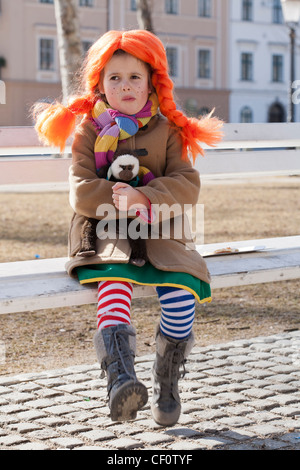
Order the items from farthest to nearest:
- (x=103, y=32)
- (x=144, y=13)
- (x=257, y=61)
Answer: (x=257, y=61)
(x=103, y=32)
(x=144, y=13)

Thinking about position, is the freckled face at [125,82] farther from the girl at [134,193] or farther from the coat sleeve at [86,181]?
Answer: the coat sleeve at [86,181]

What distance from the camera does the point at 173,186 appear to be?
3082 mm

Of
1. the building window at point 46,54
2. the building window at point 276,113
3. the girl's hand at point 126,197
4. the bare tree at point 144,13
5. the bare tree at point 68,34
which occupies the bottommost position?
the girl's hand at point 126,197

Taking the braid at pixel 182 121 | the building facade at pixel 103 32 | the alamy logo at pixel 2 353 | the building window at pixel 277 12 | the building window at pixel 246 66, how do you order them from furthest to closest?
the building window at pixel 277 12, the building window at pixel 246 66, the building facade at pixel 103 32, the alamy logo at pixel 2 353, the braid at pixel 182 121

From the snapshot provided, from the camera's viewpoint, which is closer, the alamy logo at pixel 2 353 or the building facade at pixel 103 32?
the alamy logo at pixel 2 353

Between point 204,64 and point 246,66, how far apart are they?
7.91 feet

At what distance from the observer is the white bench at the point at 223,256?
296 cm

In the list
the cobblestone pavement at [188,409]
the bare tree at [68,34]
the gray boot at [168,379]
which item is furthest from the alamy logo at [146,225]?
the bare tree at [68,34]

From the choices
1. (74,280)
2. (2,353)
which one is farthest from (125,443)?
(2,353)

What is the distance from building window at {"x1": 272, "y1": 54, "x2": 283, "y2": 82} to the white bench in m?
39.4

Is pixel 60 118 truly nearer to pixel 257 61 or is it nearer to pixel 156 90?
pixel 156 90

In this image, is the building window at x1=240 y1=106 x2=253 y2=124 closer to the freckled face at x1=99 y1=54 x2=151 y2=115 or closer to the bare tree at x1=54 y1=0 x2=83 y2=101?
the bare tree at x1=54 y1=0 x2=83 y2=101

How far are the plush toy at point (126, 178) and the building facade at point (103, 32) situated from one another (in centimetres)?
2829
